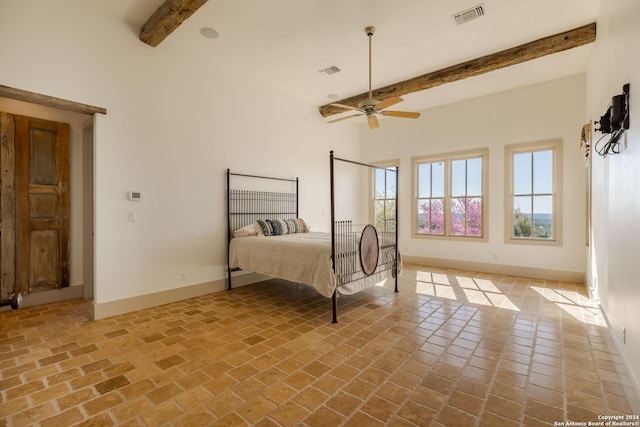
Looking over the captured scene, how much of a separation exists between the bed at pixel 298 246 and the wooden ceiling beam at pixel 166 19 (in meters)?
1.90

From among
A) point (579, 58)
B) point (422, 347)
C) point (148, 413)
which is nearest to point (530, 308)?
point (422, 347)

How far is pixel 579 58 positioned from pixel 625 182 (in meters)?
3.50

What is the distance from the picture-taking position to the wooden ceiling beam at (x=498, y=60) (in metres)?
3.70

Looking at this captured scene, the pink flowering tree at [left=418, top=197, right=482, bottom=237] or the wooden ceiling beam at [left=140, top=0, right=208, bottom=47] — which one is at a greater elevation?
the wooden ceiling beam at [left=140, top=0, right=208, bottom=47]

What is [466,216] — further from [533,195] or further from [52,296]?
[52,296]

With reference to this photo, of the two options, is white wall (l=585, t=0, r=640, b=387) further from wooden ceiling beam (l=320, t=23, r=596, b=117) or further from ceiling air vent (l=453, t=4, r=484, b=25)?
ceiling air vent (l=453, t=4, r=484, b=25)

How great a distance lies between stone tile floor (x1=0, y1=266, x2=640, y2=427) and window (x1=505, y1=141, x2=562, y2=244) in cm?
169

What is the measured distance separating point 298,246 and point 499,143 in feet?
14.5

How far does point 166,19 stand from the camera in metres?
3.25

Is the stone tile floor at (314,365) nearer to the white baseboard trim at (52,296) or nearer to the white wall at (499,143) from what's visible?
the white baseboard trim at (52,296)

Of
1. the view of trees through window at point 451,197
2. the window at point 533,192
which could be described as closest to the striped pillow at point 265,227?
the view of trees through window at point 451,197

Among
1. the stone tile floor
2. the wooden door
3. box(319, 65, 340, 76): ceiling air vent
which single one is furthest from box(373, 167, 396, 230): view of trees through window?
the wooden door

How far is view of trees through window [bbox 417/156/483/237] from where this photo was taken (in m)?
6.00

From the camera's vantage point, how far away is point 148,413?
1.80 m
